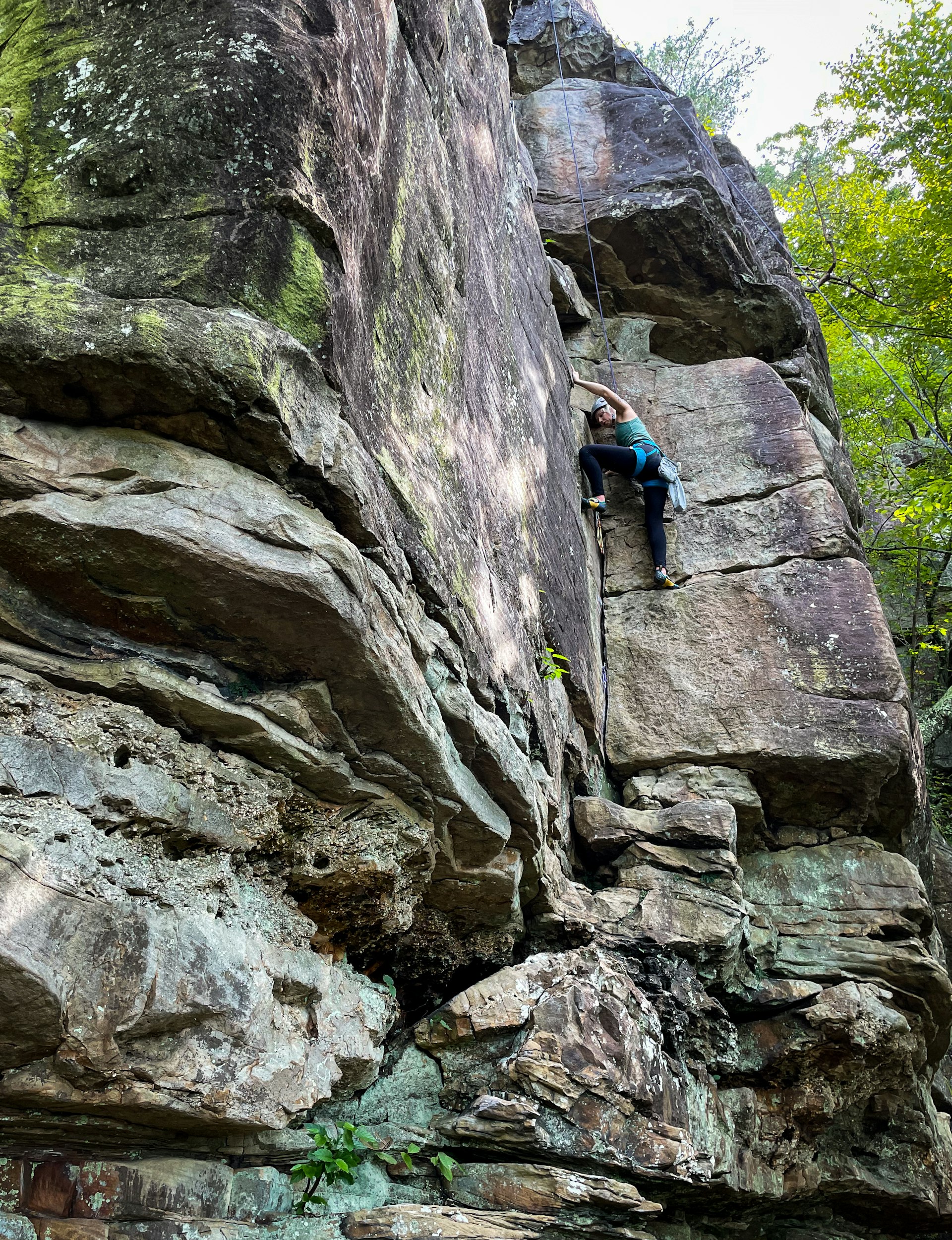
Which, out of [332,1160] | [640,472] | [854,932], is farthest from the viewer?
[640,472]

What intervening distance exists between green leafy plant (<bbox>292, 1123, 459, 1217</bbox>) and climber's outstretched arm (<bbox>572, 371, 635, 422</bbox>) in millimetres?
5293

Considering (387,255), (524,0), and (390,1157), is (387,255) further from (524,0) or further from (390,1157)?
(524,0)

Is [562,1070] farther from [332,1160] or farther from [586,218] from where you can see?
[586,218]

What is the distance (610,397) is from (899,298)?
27.7ft

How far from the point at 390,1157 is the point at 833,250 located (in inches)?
552

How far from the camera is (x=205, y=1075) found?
2.53 m

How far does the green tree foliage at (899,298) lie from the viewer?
12297 millimetres

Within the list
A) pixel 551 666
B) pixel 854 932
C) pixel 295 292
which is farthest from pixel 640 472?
pixel 295 292

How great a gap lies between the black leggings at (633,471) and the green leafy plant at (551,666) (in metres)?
2.01

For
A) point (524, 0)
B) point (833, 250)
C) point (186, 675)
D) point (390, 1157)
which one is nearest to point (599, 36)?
point (524, 0)

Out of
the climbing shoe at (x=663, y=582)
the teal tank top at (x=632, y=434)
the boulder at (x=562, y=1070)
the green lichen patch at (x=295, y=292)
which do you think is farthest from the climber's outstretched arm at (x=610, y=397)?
the green lichen patch at (x=295, y=292)

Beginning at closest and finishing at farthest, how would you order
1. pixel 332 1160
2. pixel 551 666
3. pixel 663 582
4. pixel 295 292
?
1. pixel 295 292
2. pixel 332 1160
3. pixel 551 666
4. pixel 663 582

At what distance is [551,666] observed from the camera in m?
4.85

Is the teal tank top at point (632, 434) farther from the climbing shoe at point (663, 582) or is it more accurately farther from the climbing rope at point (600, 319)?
the climbing shoe at point (663, 582)
